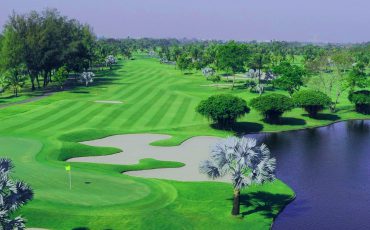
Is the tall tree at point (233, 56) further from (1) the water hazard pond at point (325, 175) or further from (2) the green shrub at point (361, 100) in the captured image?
(1) the water hazard pond at point (325, 175)

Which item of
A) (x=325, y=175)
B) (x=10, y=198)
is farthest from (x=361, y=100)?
(x=10, y=198)

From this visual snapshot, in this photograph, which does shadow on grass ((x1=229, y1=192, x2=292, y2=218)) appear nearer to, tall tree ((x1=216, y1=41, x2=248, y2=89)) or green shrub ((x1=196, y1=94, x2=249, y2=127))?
green shrub ((x1=196, y1=94, x2=249, y2=127))

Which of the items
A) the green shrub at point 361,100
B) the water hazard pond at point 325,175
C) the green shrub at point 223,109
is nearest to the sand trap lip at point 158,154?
the green shrub at point 223,109

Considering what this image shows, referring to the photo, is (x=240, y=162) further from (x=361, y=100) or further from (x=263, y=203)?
(x=361, y=100)

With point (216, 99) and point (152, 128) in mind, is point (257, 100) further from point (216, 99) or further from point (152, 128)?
point (152, 128)

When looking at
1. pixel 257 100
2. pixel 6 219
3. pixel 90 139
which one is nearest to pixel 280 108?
pixel 257 100

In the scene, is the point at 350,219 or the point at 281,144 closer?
the point at 350,219
